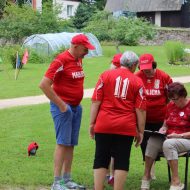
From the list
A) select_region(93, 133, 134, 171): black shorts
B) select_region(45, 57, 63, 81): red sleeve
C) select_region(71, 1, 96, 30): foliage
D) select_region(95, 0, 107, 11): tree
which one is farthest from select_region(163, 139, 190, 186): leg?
select_region(95, 0, 107, 11): tree

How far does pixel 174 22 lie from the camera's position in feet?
204

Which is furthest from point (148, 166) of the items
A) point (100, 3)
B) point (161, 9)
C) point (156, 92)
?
point (100, 3)

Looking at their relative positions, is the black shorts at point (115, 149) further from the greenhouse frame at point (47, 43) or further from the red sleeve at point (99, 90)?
the greenhouse frame at point (47, 43)

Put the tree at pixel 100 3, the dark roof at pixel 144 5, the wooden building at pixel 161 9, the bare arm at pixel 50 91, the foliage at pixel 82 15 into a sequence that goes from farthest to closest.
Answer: the tree at pixel 100 3
the dark roof at pixel 144 5
the wooden building at pixel 161 9
the foliage at pixel 82 15
the bare arm at pixel 50 91

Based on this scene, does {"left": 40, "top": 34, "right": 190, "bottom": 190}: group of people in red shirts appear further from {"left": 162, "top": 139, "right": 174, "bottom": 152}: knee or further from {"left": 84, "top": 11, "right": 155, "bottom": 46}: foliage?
{"left": 84, "top": 11, "right": 155, "bottom": 46}: foliage

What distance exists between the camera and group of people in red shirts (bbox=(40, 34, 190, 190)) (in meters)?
5.64

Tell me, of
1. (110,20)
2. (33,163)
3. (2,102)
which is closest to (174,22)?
(110,20)

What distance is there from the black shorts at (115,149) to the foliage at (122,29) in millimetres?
31502

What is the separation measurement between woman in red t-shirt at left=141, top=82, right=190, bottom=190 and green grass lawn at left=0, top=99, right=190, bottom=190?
0.45 m

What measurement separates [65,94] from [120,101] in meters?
0.90

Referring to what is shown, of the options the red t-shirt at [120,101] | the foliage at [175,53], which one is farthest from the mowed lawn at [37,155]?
the foliage at [175,53]

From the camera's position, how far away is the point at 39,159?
8.10 m

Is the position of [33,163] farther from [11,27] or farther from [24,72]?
[11,27]

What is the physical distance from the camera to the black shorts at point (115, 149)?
5.66 m
